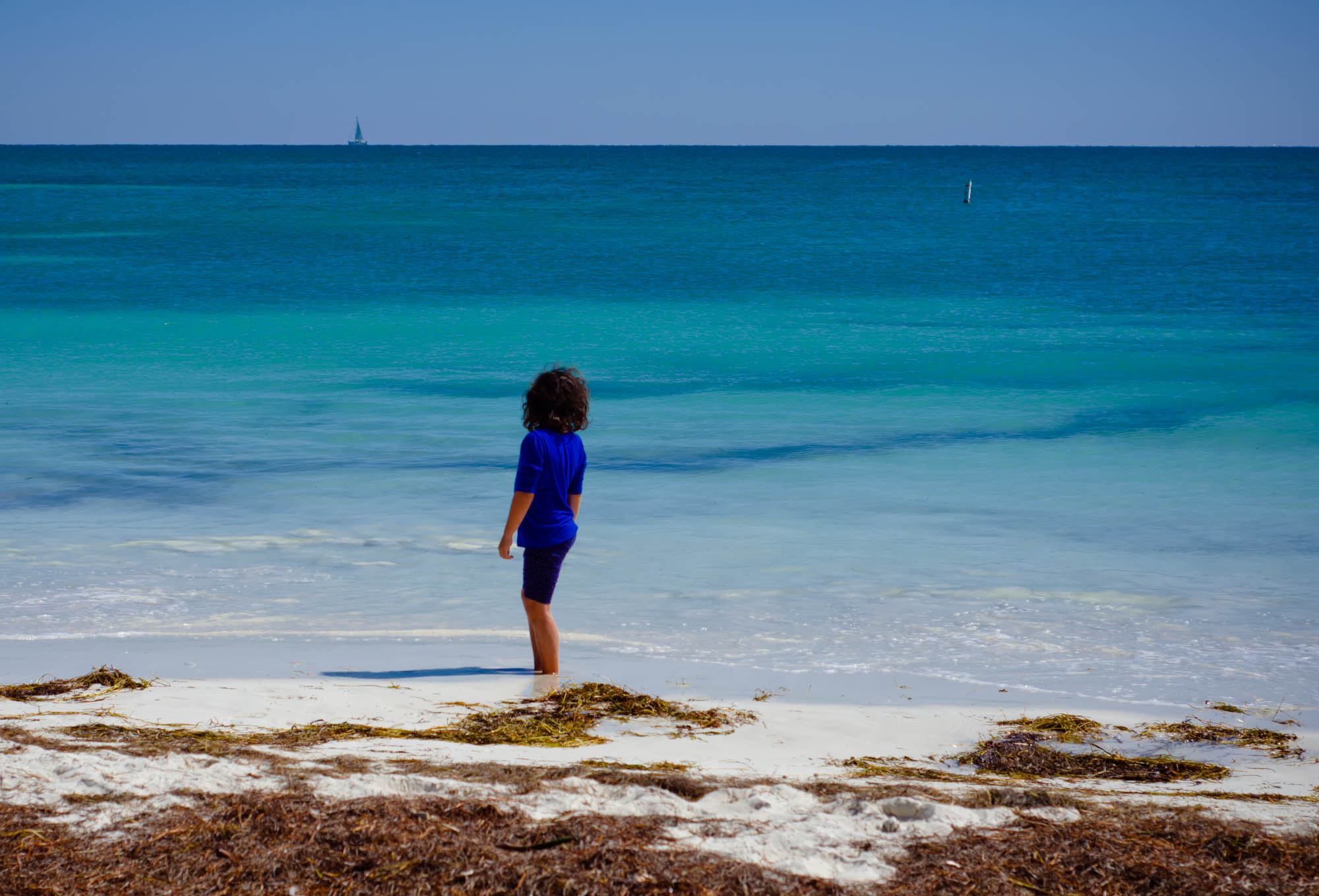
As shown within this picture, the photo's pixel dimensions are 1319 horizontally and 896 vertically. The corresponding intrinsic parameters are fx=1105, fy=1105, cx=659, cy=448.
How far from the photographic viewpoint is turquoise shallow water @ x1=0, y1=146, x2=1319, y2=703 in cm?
636

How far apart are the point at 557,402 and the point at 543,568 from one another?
2.54 ft

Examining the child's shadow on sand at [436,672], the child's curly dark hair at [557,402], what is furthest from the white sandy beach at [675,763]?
the child's curly dark hair at [557,402]

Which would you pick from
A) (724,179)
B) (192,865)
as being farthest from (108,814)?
(724,179)

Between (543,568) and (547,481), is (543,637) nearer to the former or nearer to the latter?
(543,568)

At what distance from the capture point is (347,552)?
7.71m

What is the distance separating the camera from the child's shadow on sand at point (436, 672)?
5246 mm

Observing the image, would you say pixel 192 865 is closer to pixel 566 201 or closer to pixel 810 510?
pixel 810 510

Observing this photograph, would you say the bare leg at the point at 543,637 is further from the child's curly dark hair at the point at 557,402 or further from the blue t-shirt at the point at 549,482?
the child's curly dark hair at the point at 557,402

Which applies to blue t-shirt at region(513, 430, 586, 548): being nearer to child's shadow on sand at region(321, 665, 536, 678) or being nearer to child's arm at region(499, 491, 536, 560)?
child's arm at region(499, 491, 536, 560)

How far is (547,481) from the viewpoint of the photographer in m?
4.79

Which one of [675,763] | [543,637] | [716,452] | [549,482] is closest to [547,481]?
[549,482]

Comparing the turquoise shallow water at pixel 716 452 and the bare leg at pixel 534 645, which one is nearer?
the bare leg at pixel 534 645

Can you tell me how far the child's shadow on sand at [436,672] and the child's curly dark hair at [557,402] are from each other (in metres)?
1.31

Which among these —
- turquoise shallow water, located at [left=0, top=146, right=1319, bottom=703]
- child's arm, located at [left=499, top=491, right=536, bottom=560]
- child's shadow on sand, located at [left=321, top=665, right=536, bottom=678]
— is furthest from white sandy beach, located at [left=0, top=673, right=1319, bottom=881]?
turquoise shallow water, located at [left=0, top=146, right=1319, bottom=703]
